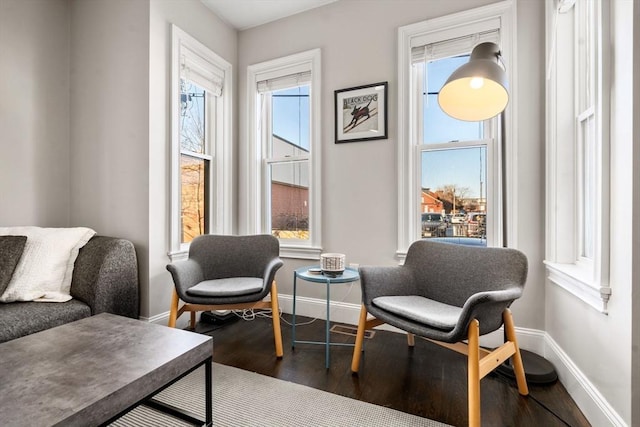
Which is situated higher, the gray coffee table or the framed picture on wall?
the framed picture on wall

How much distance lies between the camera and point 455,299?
198cm

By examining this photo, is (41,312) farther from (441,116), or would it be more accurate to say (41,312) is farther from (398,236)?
(441,116)

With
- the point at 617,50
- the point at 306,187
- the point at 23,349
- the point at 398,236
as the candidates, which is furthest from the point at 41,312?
the point at 617,50

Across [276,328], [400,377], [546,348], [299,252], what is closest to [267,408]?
[276,328]

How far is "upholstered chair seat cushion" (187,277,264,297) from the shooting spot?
2127 millimetres

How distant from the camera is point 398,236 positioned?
2557mm

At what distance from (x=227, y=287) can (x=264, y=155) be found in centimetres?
151

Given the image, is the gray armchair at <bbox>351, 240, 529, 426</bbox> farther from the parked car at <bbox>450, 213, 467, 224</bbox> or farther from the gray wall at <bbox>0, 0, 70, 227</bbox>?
the gray wall at <bbox>0, 0, 70, 227</bbox>

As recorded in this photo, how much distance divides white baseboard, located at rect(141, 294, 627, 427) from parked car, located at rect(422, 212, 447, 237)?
0.82 meters

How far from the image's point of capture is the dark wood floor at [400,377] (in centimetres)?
156

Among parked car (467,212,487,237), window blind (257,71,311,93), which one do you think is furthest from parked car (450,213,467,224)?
window blind (257,71,311,93)

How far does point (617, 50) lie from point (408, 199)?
145 cm

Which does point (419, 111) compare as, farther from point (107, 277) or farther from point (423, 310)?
point (107, 277)

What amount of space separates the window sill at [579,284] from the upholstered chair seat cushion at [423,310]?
586mm
